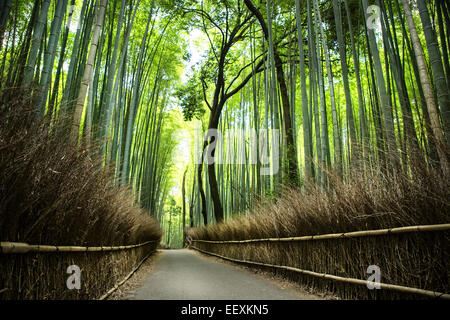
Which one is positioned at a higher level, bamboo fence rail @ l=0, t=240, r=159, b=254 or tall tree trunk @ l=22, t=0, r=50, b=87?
tall tree trunk @ l=22, t=0, r=50, b=87

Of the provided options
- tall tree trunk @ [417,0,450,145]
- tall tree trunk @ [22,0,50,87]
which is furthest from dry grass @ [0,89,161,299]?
tall tree trunk @ [417,0,450,145]

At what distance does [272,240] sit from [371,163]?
162cm

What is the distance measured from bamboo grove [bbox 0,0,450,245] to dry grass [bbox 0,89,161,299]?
5.9 inches

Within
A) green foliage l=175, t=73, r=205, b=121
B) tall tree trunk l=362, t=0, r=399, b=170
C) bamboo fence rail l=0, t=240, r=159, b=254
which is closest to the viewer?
bamboo fence rail l=0, t=240, r=159, b=254

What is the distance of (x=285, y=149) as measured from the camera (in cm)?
465

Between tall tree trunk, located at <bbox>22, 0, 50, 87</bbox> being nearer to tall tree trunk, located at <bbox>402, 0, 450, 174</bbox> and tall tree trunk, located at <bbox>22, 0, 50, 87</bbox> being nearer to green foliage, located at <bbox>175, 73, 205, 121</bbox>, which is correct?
tall tree trunk, located at <bbox>402, 0, 450, 174</bbox>

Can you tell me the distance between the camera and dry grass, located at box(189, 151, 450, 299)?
1376mm

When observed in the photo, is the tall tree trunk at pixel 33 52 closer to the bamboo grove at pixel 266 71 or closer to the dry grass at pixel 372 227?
the bamboo grove at pixel 266 71

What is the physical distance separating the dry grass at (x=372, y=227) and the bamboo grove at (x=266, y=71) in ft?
0.41

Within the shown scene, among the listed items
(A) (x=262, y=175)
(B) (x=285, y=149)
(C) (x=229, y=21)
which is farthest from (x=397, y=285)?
(C) (x=229, y=21)

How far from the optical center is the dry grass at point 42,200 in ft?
3.42

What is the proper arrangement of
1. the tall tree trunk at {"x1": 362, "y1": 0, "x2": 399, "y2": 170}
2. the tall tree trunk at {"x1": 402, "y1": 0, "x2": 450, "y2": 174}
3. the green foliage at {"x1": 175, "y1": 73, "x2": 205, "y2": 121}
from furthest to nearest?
the green foliage at {"x1": 175, "y1": 73, "x2": 205, "y2": 121}, the tall tree trunk at {"x1": 362, "y1": 0, "x2": 399, "y2": 170}, the tall tree trunk at {"x1": 402, "y1": 0, "x2": 450, "y2": 174}

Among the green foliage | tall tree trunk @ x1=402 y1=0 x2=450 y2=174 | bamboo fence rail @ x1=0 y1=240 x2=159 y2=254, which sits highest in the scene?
the green foliage

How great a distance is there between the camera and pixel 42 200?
1227 millimetres
